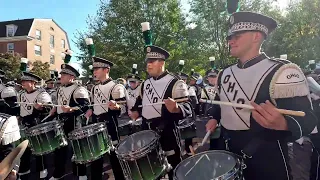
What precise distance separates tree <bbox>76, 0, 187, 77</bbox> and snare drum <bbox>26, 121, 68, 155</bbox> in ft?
62.3

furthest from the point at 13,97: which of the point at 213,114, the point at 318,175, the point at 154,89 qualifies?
the point at 318,175

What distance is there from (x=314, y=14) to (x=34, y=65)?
27.4 meters

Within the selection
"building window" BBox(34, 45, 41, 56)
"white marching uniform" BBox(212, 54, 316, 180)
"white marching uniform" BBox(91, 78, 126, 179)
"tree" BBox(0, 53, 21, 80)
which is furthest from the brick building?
"white marching uniform" BBox(212, 54, 316, 180)

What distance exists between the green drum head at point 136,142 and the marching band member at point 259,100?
4.40ft

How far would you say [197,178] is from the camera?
268 cm

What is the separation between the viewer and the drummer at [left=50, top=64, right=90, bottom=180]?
6.22 meters

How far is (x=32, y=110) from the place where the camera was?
7.05m

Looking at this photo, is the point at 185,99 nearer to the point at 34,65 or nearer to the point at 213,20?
the point at 213,20

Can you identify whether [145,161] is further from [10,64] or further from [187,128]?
[10,64]

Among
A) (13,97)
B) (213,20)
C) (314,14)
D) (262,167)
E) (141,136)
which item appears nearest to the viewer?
(262,167)

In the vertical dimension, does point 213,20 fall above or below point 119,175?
above

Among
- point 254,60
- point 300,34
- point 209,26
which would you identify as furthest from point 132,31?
point 254,60

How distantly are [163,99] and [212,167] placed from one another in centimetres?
199

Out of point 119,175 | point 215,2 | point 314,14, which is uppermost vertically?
point 215,2
